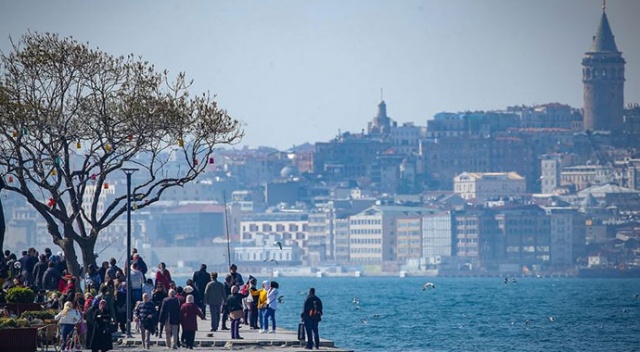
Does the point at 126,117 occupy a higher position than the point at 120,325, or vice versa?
the point at 126,117

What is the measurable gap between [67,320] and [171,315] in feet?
9.99

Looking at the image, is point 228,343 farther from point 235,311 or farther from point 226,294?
point 226,294

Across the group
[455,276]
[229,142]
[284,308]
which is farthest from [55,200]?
[455,276]

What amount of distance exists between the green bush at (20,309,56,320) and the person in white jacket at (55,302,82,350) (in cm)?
126

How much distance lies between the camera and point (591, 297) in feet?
352

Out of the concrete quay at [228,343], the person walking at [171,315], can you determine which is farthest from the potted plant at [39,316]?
the person walking at [171,315]

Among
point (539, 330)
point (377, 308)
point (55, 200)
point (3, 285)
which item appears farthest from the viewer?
point (377, 308)

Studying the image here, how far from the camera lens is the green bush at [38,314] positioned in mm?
30372

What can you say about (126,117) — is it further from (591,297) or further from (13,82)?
(591,297)

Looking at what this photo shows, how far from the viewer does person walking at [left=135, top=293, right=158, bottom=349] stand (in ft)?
104

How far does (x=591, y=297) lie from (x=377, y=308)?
25.6 meters

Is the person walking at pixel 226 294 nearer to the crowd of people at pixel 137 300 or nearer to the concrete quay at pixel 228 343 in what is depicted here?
the crowd of people at pixel 137 300

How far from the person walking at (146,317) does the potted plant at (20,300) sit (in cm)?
180

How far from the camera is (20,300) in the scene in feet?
105
